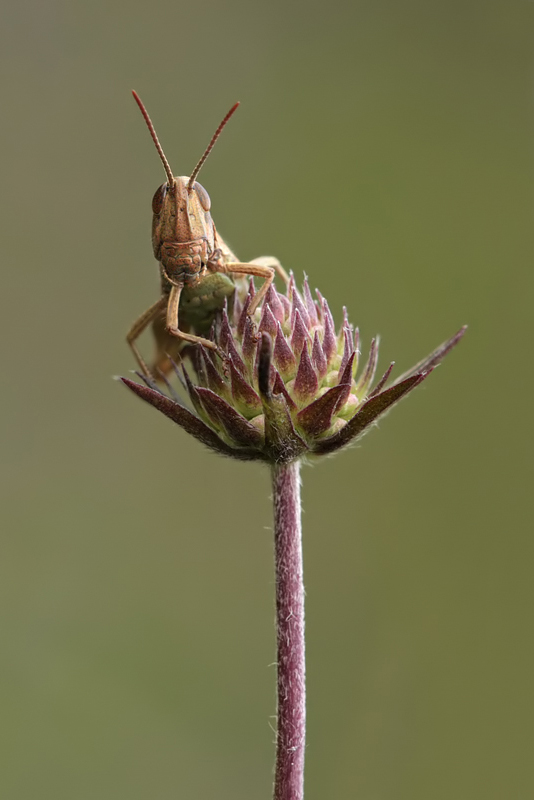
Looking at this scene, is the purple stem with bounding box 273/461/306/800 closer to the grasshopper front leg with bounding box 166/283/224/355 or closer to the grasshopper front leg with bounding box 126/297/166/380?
the grasshopper front leg with bounding box 166/283/224/355

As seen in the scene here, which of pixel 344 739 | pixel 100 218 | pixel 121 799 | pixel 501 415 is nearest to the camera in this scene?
pixel 121 799

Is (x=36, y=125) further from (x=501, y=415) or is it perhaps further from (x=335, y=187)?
(x=501, y=415)

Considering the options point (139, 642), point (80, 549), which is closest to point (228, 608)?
point (139, 642)

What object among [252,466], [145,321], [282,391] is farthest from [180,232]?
[252,466]

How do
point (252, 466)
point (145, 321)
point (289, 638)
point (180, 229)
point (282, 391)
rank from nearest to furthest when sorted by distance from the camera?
point (289, 638) → point (282, 391) → point (180, 229) → point (145, 321) → point (252, 466)

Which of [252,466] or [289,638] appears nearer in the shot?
[289,638]

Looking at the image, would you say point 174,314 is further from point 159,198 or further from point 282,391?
point 282,391

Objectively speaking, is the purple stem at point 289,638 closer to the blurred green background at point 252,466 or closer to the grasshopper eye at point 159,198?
the grasshopper eye at point 159,198

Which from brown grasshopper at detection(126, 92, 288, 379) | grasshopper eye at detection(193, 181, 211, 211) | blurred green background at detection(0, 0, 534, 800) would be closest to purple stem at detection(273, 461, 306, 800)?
brown grasshopper at detection(126, 92, 288, 379)
